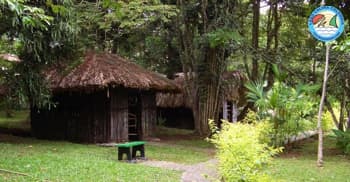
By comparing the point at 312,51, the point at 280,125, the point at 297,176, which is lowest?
the point at 297,176

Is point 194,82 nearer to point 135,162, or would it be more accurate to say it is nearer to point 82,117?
point 82,117

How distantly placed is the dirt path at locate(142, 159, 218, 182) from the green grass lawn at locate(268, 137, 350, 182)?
117cm

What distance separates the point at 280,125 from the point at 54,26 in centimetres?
698

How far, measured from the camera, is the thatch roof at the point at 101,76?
1246 cm

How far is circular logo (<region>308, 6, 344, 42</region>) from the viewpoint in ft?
28.7

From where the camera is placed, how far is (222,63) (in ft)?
51.1

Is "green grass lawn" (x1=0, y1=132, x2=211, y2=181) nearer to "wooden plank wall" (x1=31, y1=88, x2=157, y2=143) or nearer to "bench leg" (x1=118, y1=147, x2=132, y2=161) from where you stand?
"bench leg" (x1=118, y1=147, x2=132, y2=161)

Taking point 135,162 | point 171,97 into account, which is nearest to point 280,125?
point 135,162

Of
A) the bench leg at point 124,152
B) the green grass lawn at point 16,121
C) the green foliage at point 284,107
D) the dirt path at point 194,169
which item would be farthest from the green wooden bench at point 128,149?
the green grass lawn at point 16,121

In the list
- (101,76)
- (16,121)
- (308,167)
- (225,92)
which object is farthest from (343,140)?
(16,121)

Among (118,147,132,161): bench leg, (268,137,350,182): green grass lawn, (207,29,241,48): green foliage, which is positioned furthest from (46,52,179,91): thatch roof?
(268,137,350,182): green grass lawn

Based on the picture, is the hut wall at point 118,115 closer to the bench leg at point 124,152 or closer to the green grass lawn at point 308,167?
the bench leg at point 124,152

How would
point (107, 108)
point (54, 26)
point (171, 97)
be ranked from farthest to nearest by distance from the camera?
point (171, 97), point (107, 108), point (54, 26)

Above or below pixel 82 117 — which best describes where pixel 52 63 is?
above
